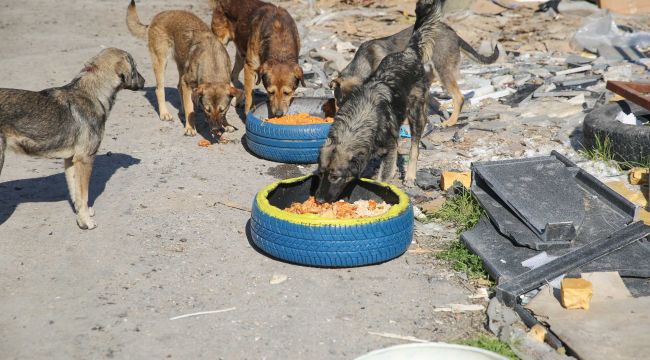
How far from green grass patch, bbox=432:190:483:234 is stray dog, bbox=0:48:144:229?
11.8 feet

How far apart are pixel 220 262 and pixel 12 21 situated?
41.0ft

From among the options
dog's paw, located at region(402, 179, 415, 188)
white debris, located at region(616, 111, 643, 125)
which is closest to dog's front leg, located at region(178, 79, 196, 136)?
dog's paw, located at region(402, 179, 415, 188)

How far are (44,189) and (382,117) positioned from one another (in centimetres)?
392

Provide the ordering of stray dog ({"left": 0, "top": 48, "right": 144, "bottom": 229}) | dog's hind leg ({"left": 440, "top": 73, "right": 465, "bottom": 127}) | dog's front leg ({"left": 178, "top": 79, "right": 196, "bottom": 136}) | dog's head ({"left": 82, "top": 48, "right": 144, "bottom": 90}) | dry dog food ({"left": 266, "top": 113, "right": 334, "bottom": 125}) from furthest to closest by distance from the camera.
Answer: dog's hind leg ({"left": 440, "top": 73, "right": 465, "bottom": 127}) → dog's front leg ({"left": 178, "top": 79, "right": 196, "bottom": 136}) → dry dog food ({"left": 266, "top": 113, "right": 334, "bottom": 125}) → dog's head ({"left": 82, "top": 48, "right": 144, "bottom": 90}) → stray dog ({"left": 0, "top": 48, "right": 144, "bottom": 229})

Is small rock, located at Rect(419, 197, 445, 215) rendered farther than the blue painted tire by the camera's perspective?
No

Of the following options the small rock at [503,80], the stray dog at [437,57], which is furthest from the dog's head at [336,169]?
the small rock at [503,80]

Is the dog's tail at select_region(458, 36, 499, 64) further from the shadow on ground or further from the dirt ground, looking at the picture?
the shadow on ground

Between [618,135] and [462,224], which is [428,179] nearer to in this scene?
[462,224]

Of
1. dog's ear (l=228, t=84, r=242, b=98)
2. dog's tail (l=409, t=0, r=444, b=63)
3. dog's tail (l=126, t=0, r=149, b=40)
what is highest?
dog's tail (l=409, t=0, r=444, b=63)

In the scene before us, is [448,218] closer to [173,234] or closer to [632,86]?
[173,234]

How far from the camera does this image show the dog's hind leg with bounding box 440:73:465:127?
10.6 meters

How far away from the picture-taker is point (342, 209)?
258 inches

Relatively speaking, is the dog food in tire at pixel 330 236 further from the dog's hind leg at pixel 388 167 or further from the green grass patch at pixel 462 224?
the dog's hind leg at pixel 388 167

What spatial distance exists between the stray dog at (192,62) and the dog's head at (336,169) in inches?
103
